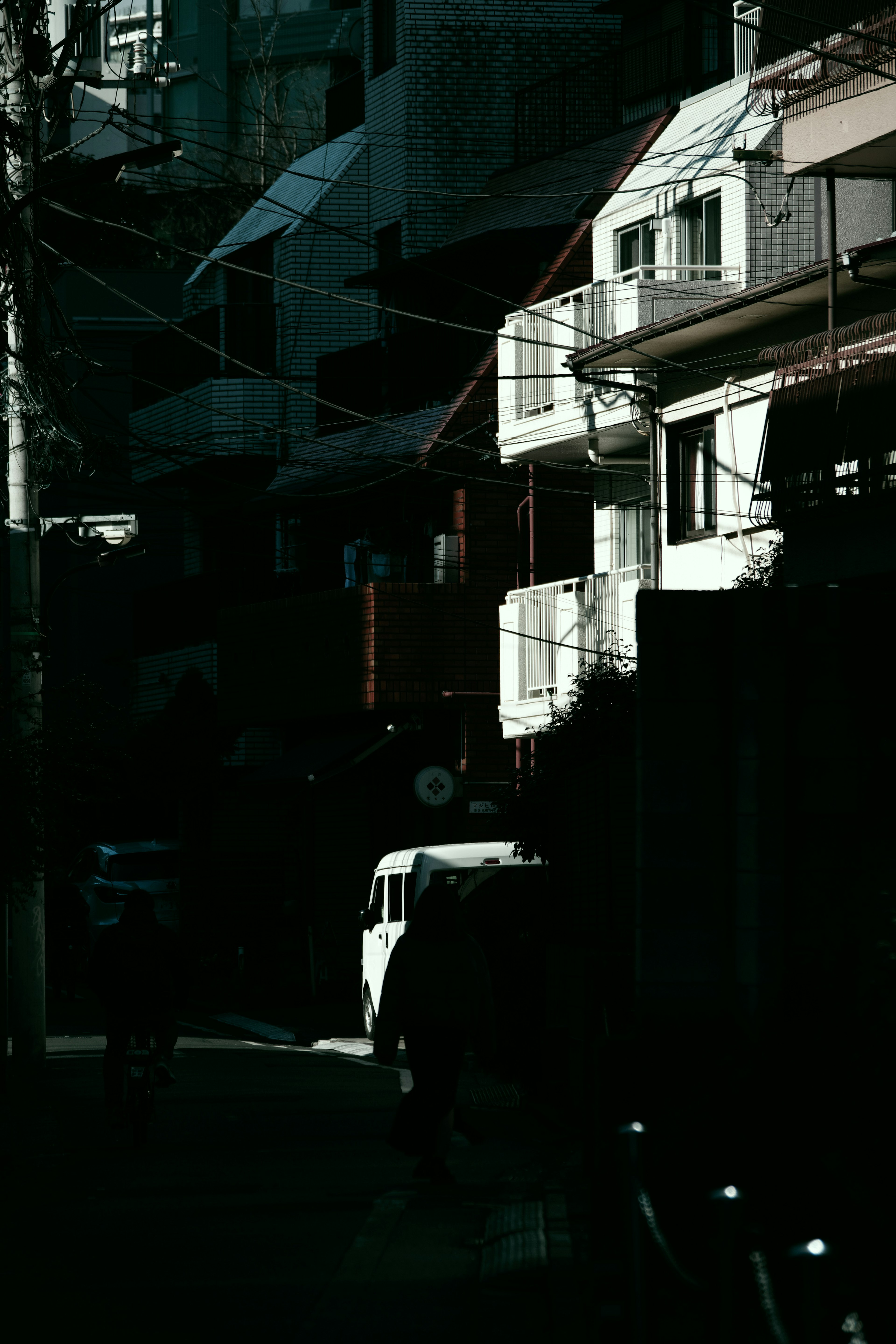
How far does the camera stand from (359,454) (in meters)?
31.9

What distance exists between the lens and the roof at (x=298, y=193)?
37.8 metres

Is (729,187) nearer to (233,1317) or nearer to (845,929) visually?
(845,929)

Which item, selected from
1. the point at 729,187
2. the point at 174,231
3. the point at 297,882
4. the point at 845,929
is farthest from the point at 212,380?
the point at 845,929

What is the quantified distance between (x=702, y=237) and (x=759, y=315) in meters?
3.53

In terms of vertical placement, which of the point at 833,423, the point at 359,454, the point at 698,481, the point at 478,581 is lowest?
the point at 478,581

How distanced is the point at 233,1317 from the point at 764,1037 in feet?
8.13

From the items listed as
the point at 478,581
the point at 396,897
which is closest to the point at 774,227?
the point at 478,581

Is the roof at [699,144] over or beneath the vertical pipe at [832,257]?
over

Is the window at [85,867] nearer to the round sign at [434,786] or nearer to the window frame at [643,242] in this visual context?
the round sign at [434,786]

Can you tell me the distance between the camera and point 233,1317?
821 centimetres

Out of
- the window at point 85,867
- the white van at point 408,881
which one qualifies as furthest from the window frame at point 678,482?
the window at point 85,867

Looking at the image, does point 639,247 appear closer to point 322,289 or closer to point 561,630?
point 561,630

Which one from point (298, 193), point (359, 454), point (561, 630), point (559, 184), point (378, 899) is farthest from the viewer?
point (298, 193)

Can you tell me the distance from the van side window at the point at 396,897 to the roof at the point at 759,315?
7.17 m
